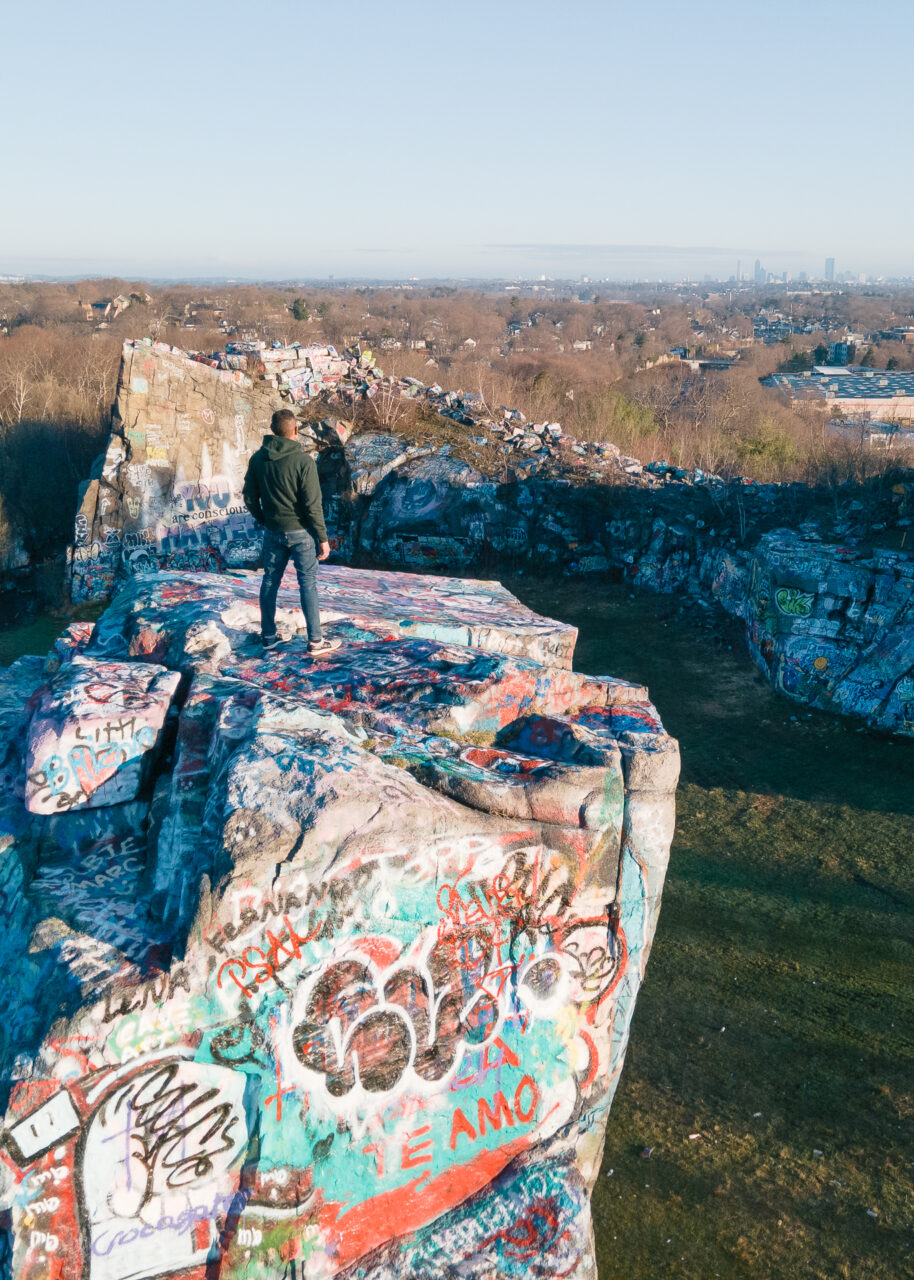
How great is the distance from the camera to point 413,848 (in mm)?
3941

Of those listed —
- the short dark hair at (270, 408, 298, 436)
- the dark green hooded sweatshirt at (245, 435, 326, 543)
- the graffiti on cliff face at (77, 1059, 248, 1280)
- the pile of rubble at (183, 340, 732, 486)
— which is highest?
the short dark hair at (270, 408, 298, 436)

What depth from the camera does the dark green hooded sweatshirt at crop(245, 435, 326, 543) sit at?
5512 mm

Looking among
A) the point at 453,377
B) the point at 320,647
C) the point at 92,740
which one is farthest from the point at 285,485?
the point at 453,377

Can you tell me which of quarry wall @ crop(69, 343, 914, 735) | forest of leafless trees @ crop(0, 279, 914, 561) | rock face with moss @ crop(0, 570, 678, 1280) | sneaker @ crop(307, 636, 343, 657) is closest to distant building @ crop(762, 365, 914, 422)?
forest of leafless trees @ crop(0, 279, 914, 561)

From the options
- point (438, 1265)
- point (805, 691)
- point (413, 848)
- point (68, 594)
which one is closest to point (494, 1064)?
point (438, 1265)

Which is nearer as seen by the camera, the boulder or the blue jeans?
the boulder

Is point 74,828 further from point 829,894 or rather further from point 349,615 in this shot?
point 829,894

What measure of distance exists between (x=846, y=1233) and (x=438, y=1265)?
7.61 feet

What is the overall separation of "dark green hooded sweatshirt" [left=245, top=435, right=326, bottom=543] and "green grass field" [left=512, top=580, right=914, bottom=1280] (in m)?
4.15

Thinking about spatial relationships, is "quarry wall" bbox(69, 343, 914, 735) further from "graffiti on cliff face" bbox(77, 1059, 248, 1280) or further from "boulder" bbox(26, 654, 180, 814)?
"graffiti on cliff face" bbox(77, 1059, 248, 1280)

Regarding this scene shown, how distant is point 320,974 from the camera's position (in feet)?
12.3

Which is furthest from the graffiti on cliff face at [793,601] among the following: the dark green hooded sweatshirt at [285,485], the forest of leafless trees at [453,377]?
the dark green hooded sweatshirt at [285,485]

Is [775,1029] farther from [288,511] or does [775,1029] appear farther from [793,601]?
[793,601]

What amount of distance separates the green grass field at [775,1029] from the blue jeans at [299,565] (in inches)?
142
